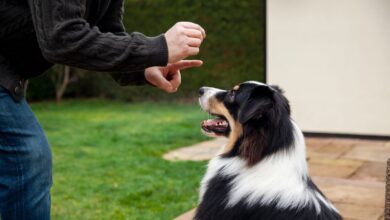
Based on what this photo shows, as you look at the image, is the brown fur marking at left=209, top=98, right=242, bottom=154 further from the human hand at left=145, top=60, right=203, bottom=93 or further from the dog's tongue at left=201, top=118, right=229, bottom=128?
the human hand at left=145, top=60, right=203, bottom=93

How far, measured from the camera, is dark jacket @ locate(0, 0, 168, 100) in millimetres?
1777

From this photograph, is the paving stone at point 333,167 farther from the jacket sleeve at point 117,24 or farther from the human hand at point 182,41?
the human hand at point 182,41

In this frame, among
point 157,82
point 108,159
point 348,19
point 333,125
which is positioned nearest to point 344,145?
point 333,125

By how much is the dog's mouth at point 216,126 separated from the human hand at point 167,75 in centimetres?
52

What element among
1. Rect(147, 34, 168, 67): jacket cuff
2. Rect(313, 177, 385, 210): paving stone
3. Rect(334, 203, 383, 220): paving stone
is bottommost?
Rect(313, 177, 385, 210): paving stone

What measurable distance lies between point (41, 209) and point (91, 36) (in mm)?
850

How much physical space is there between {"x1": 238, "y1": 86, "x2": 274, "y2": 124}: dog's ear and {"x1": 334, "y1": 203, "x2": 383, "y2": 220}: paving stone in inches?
72.2

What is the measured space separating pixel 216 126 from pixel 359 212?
69.2 inches

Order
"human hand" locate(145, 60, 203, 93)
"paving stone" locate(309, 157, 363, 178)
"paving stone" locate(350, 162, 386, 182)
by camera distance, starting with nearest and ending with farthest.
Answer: "human hand" locate(145, 60, 203, 93) < "paving stone" locate(350, 162, 386, 182) < "paving stone" locate(309, 157, 363, 178)

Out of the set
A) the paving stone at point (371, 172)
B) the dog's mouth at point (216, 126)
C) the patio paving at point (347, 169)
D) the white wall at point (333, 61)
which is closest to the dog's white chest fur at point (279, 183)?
the dog's mouth at point (216, 126)

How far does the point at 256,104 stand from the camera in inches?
103

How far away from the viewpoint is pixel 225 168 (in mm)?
2795

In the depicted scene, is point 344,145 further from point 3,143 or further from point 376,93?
point 3,143

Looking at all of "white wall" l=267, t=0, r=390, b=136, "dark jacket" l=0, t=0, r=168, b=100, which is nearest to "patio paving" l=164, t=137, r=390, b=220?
"white wall" l=267, t=0, r=390, b=136
